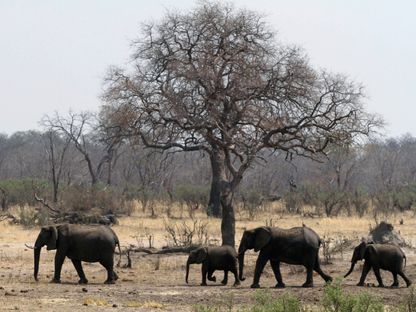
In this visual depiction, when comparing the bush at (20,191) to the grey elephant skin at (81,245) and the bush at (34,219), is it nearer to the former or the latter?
the bush at (34,219)

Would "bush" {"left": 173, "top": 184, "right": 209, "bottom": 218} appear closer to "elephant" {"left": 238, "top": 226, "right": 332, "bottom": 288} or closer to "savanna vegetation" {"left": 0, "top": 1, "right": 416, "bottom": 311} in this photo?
"savanna vegetation" {"left": 0, "top": 1, "right": 416, "bottom": 311}

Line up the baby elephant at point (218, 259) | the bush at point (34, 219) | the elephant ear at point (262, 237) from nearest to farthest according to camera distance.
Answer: the elephant ear at point (262, 237) < the baby elephant at point (218, 259) < the bush at point (34, 219)

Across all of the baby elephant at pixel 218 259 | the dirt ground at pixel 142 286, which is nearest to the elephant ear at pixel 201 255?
the baby elephant at pixel 218 259

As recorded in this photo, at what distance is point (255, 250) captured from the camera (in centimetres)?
1672

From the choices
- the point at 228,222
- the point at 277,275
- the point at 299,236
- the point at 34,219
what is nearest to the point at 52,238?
the point at 277,275

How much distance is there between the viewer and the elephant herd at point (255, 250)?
16422 millimetres

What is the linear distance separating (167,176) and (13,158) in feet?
98.5

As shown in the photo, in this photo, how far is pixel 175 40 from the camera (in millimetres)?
29859

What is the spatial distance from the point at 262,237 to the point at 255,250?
334mm

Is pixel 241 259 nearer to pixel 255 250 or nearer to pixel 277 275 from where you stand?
pixel 255 250

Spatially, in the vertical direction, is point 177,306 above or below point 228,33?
below

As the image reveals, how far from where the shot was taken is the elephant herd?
53.9 ft

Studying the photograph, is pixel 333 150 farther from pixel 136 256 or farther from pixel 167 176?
pixel 167 176

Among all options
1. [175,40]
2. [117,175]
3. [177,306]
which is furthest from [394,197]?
[117,175]
